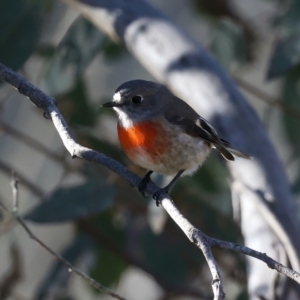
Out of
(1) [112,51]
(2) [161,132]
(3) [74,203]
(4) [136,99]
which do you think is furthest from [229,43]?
(3) [74,203]

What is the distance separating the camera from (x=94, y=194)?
2.99 m

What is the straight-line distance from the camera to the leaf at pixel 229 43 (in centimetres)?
343

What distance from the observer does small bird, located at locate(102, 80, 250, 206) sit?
2473 millimetres

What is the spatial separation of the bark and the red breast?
302 mm

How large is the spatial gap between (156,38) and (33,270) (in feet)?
11.3

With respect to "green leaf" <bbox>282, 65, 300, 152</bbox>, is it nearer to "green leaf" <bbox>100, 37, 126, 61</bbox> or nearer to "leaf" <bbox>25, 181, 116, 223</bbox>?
"green leaf" <bbox>100, 37, 126, 61</bbox>

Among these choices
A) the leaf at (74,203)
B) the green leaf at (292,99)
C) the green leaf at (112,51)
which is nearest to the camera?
the leaf at (74,203)

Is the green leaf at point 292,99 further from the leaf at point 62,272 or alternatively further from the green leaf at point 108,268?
the leaf at point 62,272

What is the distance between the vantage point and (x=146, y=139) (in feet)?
8.10

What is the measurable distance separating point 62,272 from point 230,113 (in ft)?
5.50

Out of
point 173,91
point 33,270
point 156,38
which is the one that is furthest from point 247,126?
point 33,270

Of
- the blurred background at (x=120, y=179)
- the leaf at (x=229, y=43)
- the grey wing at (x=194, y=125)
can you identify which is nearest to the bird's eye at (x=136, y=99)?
the grey wing at (x=194, y=125)

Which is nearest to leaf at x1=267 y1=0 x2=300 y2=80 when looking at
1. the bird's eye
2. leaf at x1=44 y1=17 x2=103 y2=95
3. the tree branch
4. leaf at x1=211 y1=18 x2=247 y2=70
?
leaf at x1=211 y1=18 x2=247 y2=70

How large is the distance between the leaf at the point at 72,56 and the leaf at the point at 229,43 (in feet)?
2.31
